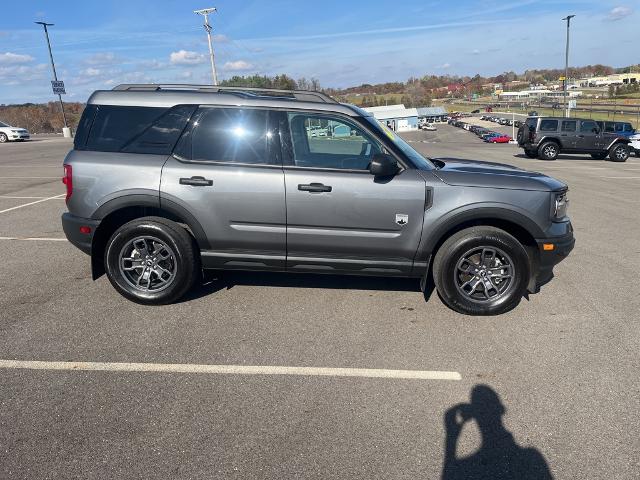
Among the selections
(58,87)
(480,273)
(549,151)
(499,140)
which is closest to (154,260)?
(480,273)

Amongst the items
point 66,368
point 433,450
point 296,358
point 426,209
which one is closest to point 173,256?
point 66,368

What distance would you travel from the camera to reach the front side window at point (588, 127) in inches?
840

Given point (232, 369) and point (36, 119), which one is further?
point (36, 119)

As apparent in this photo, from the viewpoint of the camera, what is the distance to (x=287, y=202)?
13.5ft

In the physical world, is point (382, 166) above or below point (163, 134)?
below

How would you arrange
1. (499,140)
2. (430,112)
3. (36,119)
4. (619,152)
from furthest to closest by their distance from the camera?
(430,112), (36,119), (499,140), (619,152)

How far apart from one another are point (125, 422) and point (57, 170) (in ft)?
51.3

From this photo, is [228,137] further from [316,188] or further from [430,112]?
[430,112]

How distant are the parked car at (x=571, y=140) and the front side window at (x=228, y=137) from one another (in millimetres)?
20060

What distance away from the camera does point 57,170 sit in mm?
15891

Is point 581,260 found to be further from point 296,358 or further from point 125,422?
point 125,422

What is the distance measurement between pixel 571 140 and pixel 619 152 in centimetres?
215

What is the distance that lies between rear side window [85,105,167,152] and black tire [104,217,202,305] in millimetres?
757

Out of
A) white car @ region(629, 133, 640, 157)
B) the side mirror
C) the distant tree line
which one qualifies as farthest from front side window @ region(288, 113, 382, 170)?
the distant tree line
